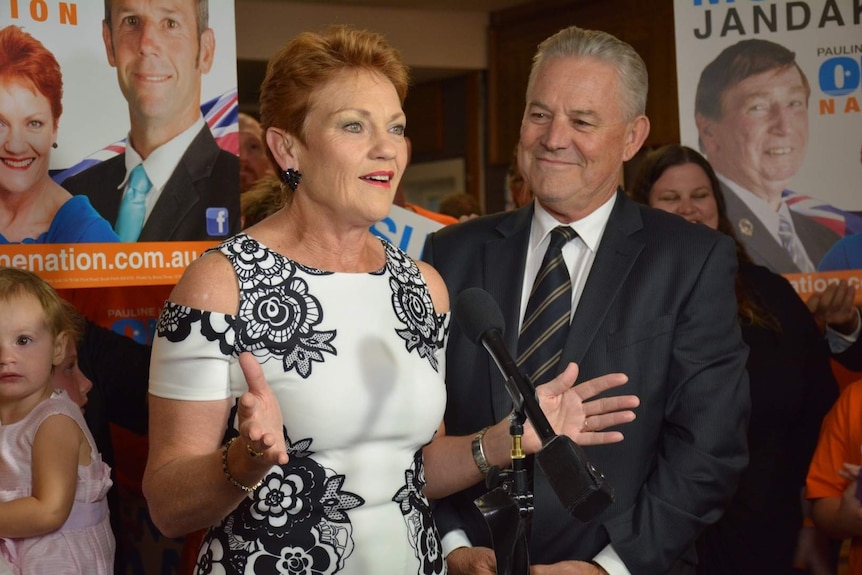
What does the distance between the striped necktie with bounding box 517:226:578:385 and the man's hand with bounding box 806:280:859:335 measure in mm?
1320

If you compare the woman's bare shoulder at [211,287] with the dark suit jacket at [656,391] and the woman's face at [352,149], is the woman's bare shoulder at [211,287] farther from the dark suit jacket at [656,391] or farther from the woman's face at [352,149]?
the dark suit jacket at [656,391]

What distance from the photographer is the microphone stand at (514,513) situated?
1.39m

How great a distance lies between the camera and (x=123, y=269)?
2488mm

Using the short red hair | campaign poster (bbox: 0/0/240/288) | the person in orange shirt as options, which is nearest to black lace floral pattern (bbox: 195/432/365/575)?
campaign poster (bbox: 0/0/240/288)

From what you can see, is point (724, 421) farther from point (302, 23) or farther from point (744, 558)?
point (302, 23)

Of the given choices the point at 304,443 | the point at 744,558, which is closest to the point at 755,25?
the point at 744,558

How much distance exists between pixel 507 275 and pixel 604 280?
0.66 ft

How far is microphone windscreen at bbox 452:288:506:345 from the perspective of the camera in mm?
1446

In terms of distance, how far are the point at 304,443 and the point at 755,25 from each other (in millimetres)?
2163

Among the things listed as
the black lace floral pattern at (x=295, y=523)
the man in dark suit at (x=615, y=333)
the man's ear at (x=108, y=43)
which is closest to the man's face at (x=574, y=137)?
the man in dark suit at (x=615, y=333)

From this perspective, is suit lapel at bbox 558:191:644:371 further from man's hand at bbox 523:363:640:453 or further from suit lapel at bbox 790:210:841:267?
suit lapel at bbox 790:210:841:267

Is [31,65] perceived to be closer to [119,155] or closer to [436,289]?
[119,155]

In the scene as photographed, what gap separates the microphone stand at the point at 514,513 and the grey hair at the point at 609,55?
3.17 feet

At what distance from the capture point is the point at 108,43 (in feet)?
8.09
